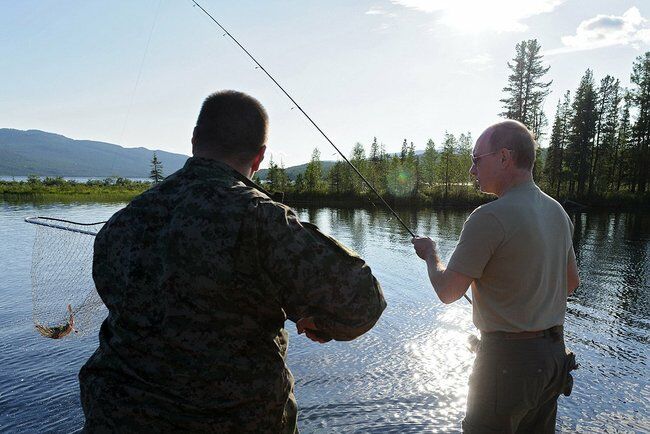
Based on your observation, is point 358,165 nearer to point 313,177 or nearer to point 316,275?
point 313,177

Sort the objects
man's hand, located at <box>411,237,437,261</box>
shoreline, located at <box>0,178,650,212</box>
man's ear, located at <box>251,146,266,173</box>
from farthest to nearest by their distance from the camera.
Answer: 1. shoreline, located at <box>0,178,650,212</box>
2. man's hand, located at <box>411,237,437,261</box>
3. man's ear, located at <box>251,146,266,173</box>

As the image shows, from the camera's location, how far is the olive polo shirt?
9.77 ft

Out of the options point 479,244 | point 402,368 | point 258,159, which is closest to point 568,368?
point 479,244

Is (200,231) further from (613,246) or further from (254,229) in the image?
(613,246)

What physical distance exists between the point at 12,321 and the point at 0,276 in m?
5.98

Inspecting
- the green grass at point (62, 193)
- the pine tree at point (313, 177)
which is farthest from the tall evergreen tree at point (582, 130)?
the green grass at point (62, 193)

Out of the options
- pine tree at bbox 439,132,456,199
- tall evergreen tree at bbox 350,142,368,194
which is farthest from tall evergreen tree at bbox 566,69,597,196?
tall evergreen tree at bbox 350,142,368,194

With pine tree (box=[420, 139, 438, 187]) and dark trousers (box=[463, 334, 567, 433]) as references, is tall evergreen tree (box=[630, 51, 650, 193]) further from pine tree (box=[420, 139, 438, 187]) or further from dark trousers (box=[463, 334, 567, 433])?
dark trousers (box=[463, 334, 567, 433])

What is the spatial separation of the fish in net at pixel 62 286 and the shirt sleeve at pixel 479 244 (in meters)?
5.11

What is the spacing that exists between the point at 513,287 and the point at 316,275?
5.68 feet

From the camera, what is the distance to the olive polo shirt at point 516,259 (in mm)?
2979

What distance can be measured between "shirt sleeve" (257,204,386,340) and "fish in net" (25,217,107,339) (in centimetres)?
514

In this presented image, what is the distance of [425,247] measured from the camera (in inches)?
138

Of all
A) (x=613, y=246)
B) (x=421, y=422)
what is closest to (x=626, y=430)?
(x=421, y=422)
